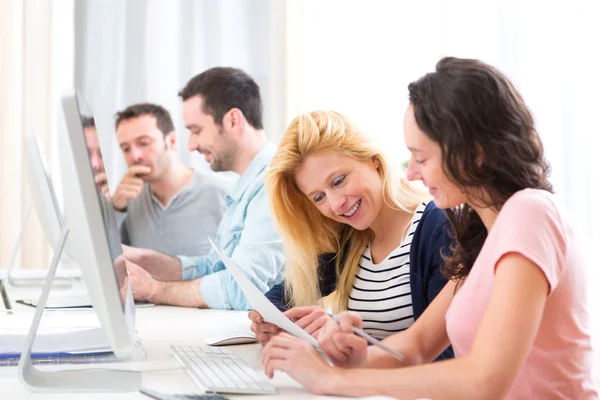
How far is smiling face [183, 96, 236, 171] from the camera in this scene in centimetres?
273

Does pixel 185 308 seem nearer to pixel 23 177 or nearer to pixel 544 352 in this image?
pixel 544 352

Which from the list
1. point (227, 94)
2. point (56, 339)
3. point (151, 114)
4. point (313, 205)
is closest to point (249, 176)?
point (227, 94)

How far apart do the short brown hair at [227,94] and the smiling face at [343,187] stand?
3.58ft

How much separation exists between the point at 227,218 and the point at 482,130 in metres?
1.61

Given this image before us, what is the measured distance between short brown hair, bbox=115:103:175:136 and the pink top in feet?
7.56

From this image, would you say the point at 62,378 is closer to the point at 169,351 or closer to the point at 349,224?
the point at 169,351

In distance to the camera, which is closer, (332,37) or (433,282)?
(433,282)

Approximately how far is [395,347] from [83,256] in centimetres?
66

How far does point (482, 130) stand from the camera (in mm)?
1052

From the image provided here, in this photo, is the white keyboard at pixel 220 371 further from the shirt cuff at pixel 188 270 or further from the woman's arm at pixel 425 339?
the shirt cuff at pixel 188 270

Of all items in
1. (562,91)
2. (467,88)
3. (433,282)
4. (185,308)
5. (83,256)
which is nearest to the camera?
(83,256)

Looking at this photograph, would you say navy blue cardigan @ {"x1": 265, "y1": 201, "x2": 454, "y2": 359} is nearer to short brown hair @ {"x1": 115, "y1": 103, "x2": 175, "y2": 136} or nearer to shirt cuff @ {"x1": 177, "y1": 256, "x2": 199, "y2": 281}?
shirt cuff @ {"x1": 177, "y1": 256, "x2": 199, "y2": 281}

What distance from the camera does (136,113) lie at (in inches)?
126

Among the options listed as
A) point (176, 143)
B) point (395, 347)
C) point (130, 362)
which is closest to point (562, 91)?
point (176, 143)
